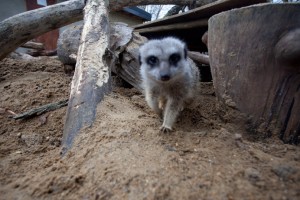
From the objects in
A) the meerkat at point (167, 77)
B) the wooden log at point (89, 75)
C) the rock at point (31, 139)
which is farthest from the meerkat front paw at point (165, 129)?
the rock at point (31, 139)

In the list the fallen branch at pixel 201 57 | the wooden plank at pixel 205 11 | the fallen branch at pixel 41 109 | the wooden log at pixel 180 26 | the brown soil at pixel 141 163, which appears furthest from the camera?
the wooden log at pixel 180 26

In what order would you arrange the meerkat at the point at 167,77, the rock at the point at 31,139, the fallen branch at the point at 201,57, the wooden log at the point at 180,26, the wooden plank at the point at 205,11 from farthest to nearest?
the wooden log at the point at 180,26 < the fallen branch at the point at 201,57 < the wooden plank at the point at 205,11 < the meerkat at the point at 167,77 < the rock at the point at 31,139

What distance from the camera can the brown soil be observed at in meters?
1.32

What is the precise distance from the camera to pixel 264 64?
198cm

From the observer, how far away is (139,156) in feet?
5.44

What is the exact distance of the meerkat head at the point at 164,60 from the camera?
7.87 feet

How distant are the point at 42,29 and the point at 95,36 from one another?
4.06ft

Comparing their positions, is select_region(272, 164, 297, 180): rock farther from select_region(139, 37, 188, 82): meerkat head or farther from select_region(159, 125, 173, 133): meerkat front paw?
select_region(139, 37, 188, 82): meerkat head

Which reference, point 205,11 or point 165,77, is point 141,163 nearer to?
point 165,77

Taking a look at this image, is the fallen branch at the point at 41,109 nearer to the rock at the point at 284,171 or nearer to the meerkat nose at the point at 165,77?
the meerkat nose at the point at 165,77

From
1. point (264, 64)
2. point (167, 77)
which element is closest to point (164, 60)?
point (167, 77)

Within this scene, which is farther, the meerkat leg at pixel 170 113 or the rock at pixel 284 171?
the meerkat leg at pixel 170 113

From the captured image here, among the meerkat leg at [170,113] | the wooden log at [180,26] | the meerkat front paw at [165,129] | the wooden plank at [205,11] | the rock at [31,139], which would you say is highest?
the wooden plank at [205,11]

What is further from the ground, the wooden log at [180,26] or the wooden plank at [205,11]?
the wooden plank at [205,11]
